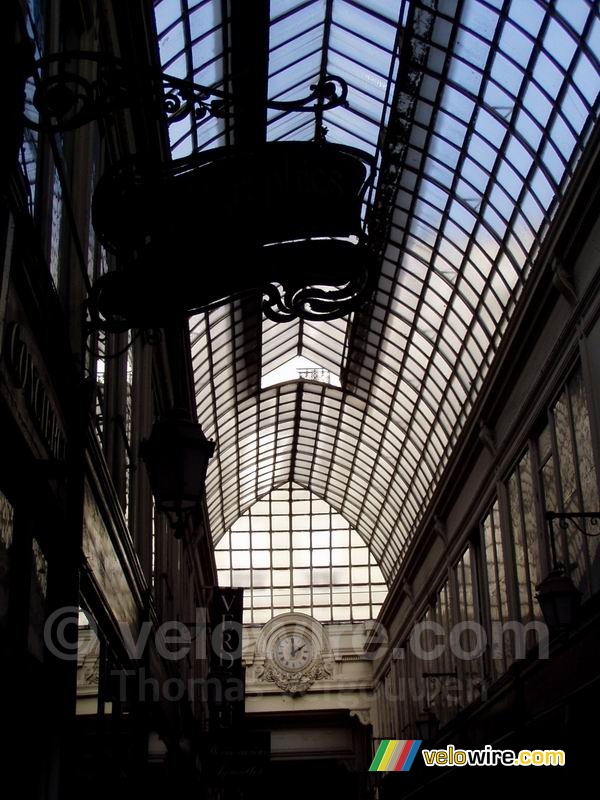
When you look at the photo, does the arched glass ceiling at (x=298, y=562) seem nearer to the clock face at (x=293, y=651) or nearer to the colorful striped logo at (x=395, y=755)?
the clock face at (x=293, y=651)

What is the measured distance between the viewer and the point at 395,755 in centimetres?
3328

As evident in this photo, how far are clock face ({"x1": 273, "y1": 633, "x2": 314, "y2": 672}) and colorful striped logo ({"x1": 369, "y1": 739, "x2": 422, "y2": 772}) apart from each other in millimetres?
5047

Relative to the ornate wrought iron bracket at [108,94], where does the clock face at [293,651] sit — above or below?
above

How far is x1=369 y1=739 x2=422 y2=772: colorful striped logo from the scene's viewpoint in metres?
30.5

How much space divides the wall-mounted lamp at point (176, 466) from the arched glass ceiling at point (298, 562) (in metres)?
37.6

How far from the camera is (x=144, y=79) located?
5.48 meters

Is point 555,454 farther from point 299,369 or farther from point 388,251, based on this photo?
point 299,369

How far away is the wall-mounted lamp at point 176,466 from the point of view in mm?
7805

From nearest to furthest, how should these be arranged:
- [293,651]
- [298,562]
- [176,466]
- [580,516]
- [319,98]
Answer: [319,98] → [176,466] → [580,516] → [293,651] → [298,562]

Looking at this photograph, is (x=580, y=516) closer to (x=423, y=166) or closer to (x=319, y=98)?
(x=319, y=98)

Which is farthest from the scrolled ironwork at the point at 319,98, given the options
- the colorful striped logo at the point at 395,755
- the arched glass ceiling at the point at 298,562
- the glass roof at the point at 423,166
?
the arched glass ceiling at the point at 298,562

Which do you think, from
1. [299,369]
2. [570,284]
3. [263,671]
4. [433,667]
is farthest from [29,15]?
[263,671]

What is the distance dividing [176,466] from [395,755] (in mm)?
27710

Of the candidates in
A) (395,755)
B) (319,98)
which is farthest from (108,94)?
(395,755)
